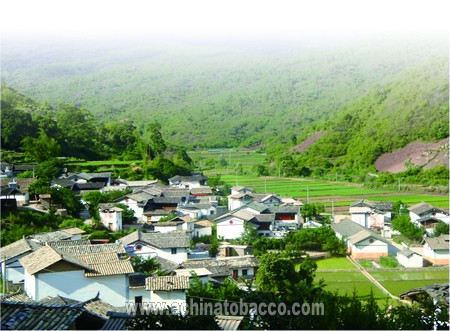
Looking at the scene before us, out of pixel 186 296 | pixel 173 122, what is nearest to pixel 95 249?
pixel 186 296

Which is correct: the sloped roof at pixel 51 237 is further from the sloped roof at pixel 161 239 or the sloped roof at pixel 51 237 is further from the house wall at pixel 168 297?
the house wall at pixel 168 297

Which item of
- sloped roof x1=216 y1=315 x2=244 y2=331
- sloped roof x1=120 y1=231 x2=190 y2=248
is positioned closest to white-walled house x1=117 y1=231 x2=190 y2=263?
sloped roof x1=120 y1=231 x2=190 y2=248

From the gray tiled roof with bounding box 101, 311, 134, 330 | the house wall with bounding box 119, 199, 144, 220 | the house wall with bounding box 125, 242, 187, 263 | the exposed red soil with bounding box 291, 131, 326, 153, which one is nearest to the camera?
the gray tiled roof with bounding box 101, 311, 134, 330

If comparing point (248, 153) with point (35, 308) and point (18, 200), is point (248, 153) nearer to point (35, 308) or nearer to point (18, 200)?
point (18, 200)

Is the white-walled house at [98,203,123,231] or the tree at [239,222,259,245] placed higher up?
the white-walled house at [98,203,123,231]

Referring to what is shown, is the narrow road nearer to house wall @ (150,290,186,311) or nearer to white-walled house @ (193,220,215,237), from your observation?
white-walled house @ (193,220,215,237)
